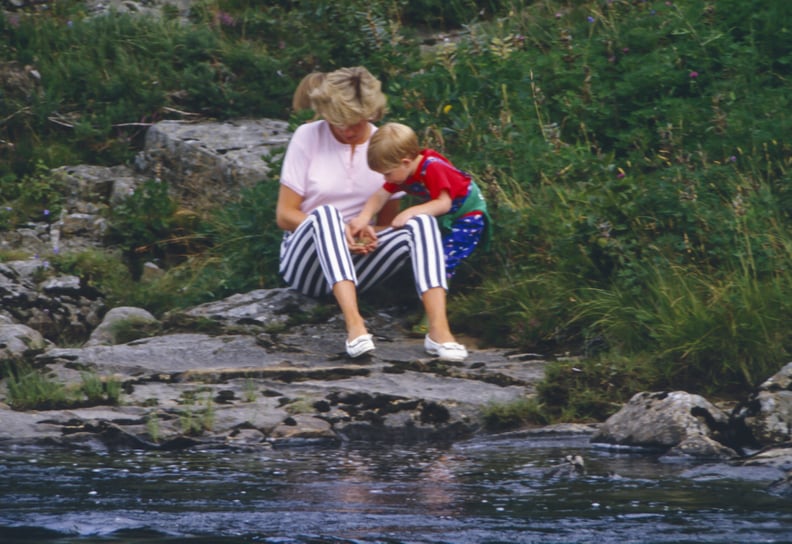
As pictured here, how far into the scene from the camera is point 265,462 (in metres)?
5.49

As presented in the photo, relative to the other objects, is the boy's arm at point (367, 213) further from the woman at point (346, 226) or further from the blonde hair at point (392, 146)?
the blonde hair at point (392, 146)

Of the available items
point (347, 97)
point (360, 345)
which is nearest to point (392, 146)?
point (347, 97)

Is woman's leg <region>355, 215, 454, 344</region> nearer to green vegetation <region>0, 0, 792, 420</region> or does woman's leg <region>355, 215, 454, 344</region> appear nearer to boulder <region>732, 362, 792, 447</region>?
green vegetation <region>0, 0, 792, 420</region>

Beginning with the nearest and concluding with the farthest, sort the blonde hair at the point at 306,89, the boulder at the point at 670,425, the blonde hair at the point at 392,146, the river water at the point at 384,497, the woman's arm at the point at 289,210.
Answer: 1. the river water at the point at 384,497
2. the boulder at the point at 670,425
3. the blonde hair at the point at 392,146
4. the woman's arm at the point at 289,210
5. the blonde hair at the point at 306,89

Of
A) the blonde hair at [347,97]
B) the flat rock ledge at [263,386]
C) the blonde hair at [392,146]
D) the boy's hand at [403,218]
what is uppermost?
the blonde hair at [347,97]

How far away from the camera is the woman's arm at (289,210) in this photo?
23.5 feet

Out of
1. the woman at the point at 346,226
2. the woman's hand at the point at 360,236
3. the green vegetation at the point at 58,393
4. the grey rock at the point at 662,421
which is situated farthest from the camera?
the woman's hand at the point at 360,236

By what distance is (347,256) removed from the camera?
6832mm

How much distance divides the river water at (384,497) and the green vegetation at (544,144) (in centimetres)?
101

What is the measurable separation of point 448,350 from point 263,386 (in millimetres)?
1005

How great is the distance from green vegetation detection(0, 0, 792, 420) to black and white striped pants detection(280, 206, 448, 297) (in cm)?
56

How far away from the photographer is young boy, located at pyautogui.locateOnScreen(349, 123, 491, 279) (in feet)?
22.0

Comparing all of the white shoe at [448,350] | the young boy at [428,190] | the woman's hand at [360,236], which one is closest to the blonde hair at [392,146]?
the young boy at [428,190]

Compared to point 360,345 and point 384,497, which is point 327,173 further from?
point 384,497
